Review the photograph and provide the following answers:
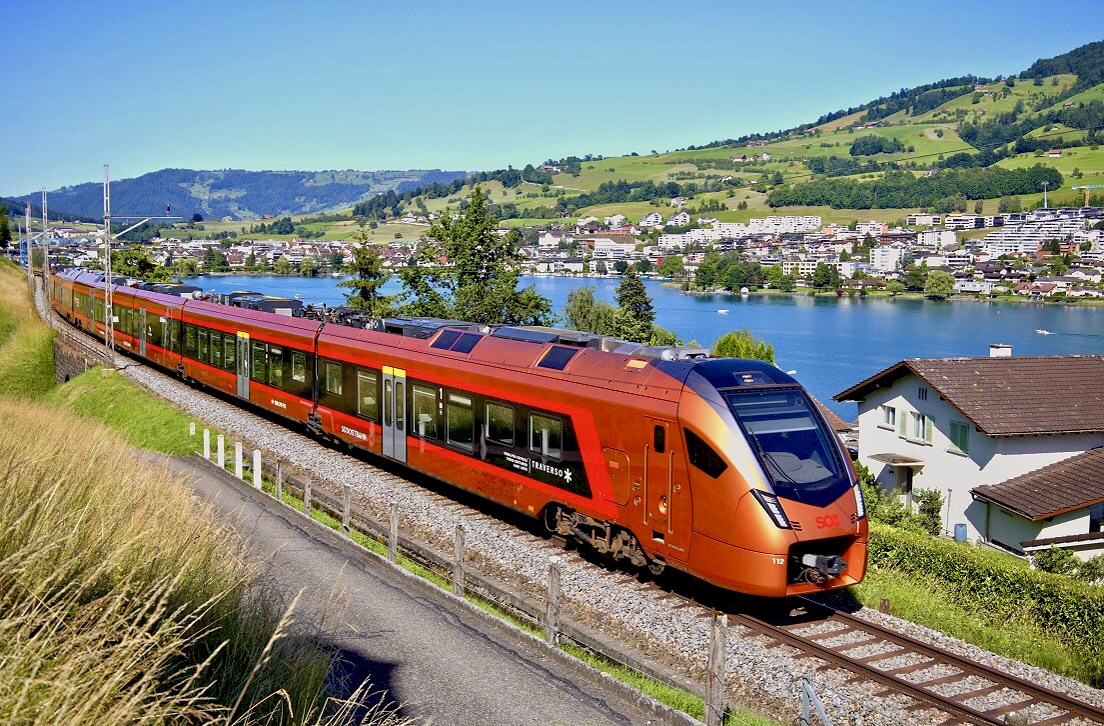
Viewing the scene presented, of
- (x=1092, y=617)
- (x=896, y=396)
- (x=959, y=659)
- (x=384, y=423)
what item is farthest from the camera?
(x=896, y=396)

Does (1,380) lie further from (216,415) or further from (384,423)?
(384,423)

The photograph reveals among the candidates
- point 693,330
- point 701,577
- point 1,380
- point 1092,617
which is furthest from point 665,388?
point 693,330

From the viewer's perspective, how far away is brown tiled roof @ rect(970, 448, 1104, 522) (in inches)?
928

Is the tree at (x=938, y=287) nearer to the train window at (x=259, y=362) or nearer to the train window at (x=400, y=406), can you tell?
the train window at (x=259, y=362)

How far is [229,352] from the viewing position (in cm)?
2633

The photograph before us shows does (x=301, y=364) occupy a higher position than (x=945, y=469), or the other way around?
(x=301, y=364)

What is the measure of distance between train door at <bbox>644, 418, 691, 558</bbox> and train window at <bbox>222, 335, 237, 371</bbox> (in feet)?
55.9

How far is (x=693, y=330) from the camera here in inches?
3905

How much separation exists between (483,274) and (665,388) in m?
40.5

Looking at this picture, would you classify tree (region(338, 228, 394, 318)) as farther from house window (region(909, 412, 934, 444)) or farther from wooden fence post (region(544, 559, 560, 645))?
wooden fence post (region(544, 559, 560, 645))

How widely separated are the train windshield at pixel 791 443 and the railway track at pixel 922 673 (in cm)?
150

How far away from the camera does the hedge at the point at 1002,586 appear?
12664 mm

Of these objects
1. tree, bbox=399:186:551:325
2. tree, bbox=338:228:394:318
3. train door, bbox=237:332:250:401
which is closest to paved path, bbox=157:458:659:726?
train door, bbox=237:332:250:401

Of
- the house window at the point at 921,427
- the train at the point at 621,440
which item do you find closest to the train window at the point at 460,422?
the train at the point at 621,440
